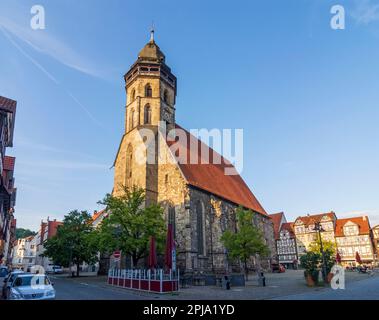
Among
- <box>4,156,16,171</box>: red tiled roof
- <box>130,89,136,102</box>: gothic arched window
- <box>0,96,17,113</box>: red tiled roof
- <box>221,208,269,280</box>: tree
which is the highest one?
<box>130,89,136,102</box>: gothic arched window

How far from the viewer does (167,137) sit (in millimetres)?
33500

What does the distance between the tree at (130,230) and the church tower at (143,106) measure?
6.46m

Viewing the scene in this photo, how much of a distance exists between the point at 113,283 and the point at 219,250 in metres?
11.8

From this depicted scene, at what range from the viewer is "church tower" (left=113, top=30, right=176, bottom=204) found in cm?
3225

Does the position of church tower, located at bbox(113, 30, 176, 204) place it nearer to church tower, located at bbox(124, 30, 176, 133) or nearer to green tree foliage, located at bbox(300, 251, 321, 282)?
church tower, located at bbox(124, 30, 176, 133)

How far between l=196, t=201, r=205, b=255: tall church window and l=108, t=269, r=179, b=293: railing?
8.81 m

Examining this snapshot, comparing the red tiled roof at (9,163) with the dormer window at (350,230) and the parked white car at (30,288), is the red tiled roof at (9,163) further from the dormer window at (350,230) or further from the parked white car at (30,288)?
the dormer window at (350,230)

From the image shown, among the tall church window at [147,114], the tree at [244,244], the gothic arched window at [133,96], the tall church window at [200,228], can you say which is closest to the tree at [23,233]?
the gothic arched window at [133,96]

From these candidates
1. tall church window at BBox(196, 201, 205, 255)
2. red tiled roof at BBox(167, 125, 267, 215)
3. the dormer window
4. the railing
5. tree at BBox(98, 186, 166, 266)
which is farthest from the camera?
the dormer window

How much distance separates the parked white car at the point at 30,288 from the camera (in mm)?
11383

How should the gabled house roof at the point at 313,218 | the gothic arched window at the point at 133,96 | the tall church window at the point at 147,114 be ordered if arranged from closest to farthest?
the tall church window at the point at 147,114
the gothic arched window at the point at 133,96
the gabled house roof at the point at 313,218

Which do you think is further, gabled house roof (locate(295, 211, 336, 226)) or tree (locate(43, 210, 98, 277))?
gabled house roof (locate(295, 211, 336, 226))

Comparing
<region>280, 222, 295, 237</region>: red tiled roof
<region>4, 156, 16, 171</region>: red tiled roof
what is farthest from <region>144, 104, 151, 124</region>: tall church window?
<region>280, 222, 295, 237</region>: red tiled roof
